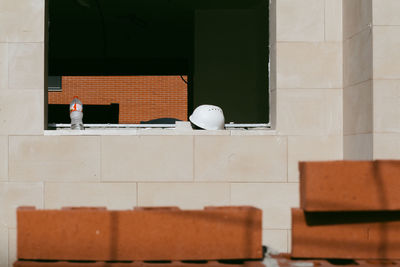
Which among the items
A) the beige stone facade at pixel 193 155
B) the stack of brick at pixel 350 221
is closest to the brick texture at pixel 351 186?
the stack of brick at pixel 350 221

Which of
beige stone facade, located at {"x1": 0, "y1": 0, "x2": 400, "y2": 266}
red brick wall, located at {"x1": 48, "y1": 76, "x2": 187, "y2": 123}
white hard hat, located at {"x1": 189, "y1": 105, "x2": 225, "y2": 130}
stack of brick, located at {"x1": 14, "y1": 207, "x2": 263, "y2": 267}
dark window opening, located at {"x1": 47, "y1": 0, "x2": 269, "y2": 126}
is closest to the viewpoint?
stack of brick, located at {"x1": 14, "y1": 207, "x2": 263, "y2": 267}

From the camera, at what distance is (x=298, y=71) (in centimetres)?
671

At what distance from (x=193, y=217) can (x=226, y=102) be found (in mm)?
9722

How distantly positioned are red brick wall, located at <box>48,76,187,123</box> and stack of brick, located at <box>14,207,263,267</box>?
854 inches

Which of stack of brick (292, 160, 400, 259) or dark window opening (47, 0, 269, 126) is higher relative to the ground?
dark window opening (47, 0, 269, 126)

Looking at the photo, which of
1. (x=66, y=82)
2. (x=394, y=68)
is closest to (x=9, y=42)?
(x=394, y=68)

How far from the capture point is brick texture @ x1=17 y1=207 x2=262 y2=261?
4.21 meters

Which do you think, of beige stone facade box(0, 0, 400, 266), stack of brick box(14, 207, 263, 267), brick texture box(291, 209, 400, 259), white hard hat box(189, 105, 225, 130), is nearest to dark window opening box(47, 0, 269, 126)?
white hard hat box(189, 105, 225, 130)

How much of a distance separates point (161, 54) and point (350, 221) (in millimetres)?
17781

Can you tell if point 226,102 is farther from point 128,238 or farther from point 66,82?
point 66,82

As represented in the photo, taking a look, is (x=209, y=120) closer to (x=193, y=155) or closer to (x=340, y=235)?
(x=193, y=155)

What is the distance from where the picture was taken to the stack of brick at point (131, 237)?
4211 mm

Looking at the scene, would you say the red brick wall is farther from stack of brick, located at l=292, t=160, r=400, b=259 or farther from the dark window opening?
stack of brick, located at l=292, t=160, r=400, b=259

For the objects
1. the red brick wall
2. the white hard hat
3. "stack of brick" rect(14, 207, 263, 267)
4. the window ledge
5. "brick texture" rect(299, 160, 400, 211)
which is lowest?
"stack of brick" rect(14, 207, 263, 267)
